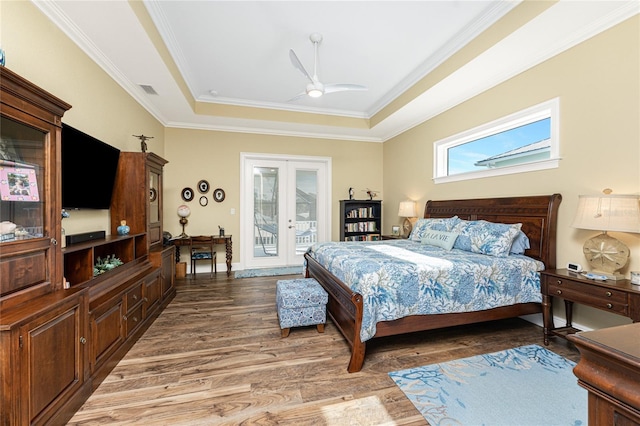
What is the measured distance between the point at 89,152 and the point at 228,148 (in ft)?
9.71

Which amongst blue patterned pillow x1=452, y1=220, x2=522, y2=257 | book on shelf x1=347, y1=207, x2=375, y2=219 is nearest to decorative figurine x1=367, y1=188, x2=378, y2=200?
book on shelf x1=347, y1=207, x2=375, y2=219

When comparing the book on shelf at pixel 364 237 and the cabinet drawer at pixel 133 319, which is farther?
the book on shelf at pixel 364 237

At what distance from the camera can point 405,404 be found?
1780 millimetres

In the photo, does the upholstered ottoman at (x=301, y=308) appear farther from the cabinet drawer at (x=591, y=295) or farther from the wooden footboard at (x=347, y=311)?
the cabinet drawer at (x=591, y=295)

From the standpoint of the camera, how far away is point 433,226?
3826mm

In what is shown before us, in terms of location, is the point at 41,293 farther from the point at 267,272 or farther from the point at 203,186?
the point at 203,186

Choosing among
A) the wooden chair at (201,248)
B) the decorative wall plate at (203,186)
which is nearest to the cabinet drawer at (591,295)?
the wooden chair at (201,248)

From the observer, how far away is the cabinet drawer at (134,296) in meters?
2.46

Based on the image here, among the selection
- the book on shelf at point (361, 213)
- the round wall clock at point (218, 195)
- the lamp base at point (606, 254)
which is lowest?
the lamp base at point (606, 254)

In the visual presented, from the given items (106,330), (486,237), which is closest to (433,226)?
(486,237)

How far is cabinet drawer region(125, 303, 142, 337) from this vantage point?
2.44 m

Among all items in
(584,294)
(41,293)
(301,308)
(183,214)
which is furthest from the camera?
(183,214)

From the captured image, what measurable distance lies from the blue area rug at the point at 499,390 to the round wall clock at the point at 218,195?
442 cm

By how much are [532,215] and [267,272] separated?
4179 millimetres
